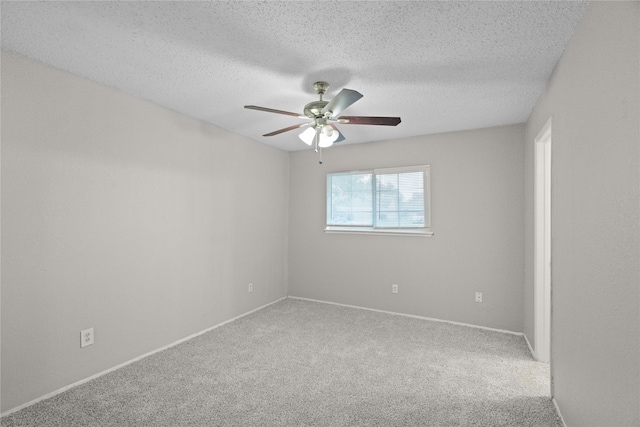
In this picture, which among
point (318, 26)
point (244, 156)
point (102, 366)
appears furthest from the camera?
point (244, 156)

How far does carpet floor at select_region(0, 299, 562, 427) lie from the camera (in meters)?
1.97

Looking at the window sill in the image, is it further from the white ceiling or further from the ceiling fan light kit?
the ceiling fan light kit

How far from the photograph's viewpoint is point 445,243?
12.5 ft

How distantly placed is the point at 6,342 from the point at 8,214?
80 cm

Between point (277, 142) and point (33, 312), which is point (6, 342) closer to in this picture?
point (33, 312)

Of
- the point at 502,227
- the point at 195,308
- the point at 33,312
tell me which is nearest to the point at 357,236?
the point at 502,227

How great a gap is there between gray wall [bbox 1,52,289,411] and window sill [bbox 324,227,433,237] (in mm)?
1387

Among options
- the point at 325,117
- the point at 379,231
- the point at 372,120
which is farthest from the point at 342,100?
the point at 379,231

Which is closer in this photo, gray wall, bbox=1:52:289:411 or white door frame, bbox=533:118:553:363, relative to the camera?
gray wall, bbox=1:52:289:411

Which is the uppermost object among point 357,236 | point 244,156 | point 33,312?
point 244,156

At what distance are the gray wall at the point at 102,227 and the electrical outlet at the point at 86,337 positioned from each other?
4cm

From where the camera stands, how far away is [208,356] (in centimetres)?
283

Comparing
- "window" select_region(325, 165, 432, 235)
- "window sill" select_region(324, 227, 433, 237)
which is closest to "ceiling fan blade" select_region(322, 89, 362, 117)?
"window" select_region(325, 165, 432, 235)

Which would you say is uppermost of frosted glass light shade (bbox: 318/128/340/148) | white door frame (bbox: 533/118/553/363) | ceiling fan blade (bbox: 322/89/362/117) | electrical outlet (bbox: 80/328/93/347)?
ceiling fan blade (bbox: 322/89/362/117)
